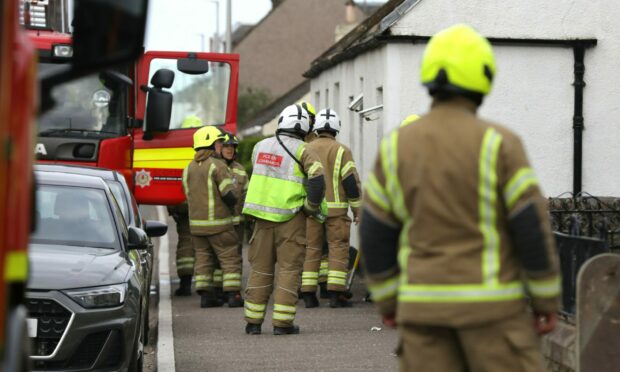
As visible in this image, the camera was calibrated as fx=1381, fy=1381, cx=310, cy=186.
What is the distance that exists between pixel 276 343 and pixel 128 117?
4768 millimetres

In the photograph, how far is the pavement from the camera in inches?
420

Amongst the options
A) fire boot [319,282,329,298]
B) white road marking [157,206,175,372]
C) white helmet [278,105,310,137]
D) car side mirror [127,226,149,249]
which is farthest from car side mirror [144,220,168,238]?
fire boot [319,282,329,298]

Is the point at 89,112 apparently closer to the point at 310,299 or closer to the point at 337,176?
the point at 337,176

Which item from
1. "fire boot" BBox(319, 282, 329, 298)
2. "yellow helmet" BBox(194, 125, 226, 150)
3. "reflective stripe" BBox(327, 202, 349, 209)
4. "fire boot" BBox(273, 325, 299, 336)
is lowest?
"fire boot" BBox(319, 282, 329, 298)

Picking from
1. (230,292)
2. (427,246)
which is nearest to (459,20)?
(230,292)

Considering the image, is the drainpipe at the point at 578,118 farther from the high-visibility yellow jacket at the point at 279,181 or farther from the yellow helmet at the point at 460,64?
the yellow helmet at the point at 460,64

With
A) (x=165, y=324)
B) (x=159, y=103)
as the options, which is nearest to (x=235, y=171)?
(x=159, y=103)

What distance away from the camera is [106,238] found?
10.1 meters

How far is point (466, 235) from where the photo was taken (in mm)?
4957

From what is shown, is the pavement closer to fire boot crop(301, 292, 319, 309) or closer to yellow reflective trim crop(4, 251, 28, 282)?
fire boot crop(301, 292, 319, 309)

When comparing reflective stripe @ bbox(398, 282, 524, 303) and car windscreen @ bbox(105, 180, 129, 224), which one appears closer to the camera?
reflective stripe @ bbox(398, 282, 524, 303)

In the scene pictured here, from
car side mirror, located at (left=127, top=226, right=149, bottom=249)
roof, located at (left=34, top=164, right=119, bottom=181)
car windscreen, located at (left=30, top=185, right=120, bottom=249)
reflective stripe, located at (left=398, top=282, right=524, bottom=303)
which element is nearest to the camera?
reflective stripe, located at (left=398, top=282, right=524, bottom=303)

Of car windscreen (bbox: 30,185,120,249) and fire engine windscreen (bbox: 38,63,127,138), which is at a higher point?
fire engine windscreen (bbox: 38,63,127,138)

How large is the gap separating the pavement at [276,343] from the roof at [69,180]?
4.85 ft
